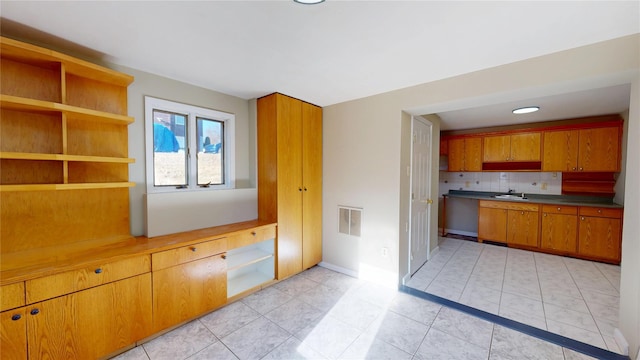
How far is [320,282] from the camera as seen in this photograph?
9.58ft

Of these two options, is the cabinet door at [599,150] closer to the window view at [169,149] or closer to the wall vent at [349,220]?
the wall vent at [349,220]

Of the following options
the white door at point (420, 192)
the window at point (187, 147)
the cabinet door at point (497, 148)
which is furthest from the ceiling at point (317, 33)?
the cabinet door at point (497, 148)

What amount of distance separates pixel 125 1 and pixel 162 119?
132cm

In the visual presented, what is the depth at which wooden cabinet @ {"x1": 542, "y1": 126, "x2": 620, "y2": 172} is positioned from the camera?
139 inches

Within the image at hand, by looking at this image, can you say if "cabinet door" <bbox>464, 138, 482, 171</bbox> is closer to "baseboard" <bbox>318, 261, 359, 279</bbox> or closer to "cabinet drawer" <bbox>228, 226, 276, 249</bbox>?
"baseboard" <bbox>318, 261, 359, 279</bbox>

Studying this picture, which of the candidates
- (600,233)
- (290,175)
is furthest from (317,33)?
(600,233)

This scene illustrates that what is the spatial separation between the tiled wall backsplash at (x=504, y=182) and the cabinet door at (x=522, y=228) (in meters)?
0.72

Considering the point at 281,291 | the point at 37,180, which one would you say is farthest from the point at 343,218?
the point at 37,180

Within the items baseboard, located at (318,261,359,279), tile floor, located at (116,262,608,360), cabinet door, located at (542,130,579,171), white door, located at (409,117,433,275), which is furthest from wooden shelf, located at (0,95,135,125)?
cabinet door, located at (542,130,579,171)

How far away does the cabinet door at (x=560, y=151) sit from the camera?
3766 mm

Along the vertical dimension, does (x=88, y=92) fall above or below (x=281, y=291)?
above

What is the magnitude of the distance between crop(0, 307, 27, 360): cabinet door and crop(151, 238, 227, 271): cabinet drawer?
0.66 meters

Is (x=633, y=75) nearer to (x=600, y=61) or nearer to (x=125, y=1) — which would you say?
(x=600, y=61)

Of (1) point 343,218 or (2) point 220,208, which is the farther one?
(1) point 343,218
